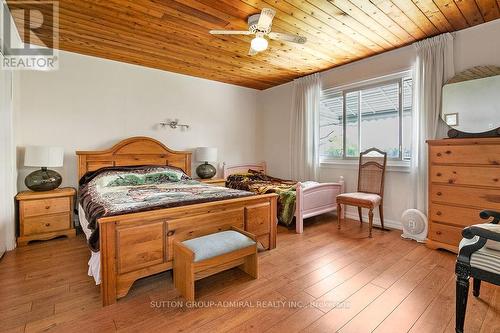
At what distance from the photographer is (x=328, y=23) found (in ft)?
8.91

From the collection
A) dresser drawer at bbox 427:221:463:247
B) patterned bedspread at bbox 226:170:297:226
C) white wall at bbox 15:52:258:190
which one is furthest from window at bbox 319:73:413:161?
white wall at bbox 15:52:258:190

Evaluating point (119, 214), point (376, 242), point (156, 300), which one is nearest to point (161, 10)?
point (119, 214)

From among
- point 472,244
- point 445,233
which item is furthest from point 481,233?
point 445,233

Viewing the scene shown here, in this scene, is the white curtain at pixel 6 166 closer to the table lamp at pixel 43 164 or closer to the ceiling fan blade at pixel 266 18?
the table lamp at pixel 43 164

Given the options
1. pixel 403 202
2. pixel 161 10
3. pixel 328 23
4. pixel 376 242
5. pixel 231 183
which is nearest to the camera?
pixel 161 10

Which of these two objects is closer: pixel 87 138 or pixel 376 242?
pixel 376 242

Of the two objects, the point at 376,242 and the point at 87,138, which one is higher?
the point at 87,138

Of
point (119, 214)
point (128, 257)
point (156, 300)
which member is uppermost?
point (119, 214)

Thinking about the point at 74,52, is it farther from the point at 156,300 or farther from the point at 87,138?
the point at 156,300

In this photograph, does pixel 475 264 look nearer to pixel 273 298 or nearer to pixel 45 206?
pixel 273 298

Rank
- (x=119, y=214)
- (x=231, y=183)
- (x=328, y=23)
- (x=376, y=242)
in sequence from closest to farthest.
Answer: (x=119, y=214)
(x=328, y=23)
(x=376, y=242)
(x=231, y=183)

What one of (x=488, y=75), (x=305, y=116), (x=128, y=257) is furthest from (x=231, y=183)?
(x=488, y=75)

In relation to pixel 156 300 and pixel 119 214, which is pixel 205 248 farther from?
pixel 119 214

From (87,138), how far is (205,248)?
2.87m
